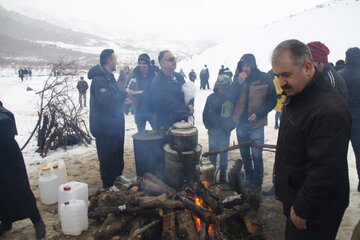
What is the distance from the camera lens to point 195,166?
4.38 metres

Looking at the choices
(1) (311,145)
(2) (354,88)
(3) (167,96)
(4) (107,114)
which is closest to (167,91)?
(3) (167,96)

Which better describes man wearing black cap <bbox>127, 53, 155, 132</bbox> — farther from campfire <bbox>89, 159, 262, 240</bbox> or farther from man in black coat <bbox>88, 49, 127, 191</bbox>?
campfire <bbox>89, 159, 262, 240</bbox>

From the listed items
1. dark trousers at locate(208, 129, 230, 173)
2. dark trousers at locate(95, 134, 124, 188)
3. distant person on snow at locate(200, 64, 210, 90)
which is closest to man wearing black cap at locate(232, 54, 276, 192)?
dark trousers at locate(208, 129, 230, 173)

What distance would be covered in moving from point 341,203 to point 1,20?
143107 mm

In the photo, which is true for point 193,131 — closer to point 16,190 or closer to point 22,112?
point 16,190

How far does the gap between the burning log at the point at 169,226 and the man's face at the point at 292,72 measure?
6.87 ft

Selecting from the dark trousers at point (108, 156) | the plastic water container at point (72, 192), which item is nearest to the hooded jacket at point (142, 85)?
the dark trousers at point (108, 156)

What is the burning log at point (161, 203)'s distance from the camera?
348cm

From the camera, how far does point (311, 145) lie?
6.01ft

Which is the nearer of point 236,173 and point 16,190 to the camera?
point 16,190

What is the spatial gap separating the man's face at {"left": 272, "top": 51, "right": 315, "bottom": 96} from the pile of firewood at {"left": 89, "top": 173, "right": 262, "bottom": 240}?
1889 millimetres

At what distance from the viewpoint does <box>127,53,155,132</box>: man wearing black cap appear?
6.24 metres

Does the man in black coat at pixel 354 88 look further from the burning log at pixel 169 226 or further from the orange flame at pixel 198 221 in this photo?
the burning log at pixel 169 226

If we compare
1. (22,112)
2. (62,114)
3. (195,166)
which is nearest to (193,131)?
(195,166)
